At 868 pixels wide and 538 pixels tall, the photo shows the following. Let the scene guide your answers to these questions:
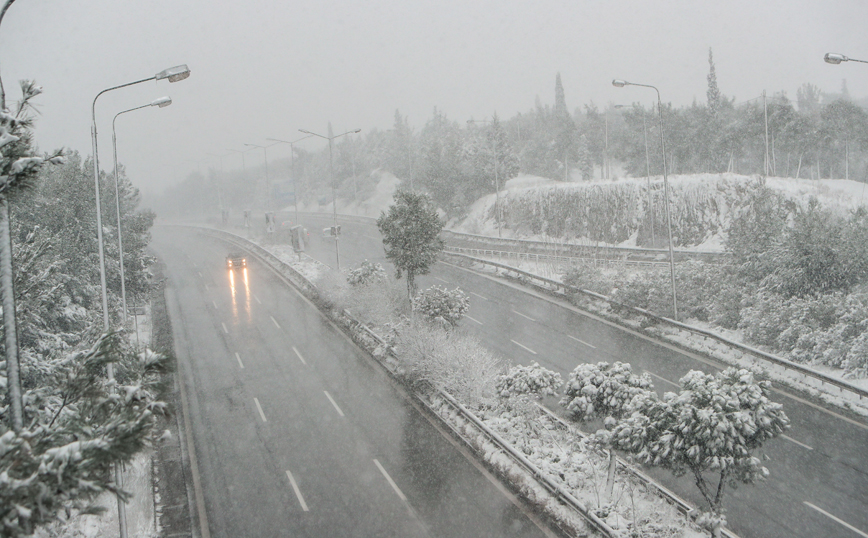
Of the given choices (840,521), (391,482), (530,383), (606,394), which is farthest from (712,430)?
(391,482)

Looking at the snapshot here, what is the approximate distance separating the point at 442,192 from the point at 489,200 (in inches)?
214

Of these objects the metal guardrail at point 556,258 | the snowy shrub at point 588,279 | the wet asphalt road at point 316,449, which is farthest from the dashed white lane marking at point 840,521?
the metal guardrail at point 556,258

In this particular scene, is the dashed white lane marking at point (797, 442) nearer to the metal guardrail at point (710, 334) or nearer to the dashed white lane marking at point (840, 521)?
the dashed white lane marking at point (840, 521)

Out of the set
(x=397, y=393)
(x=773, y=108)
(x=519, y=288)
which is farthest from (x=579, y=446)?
(x=773, y=108)

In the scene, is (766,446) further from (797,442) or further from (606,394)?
(606,394)

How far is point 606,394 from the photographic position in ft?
42.1

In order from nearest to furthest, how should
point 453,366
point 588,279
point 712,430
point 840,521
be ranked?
point 712,430
point 840,521
point 453,366
point 588,279

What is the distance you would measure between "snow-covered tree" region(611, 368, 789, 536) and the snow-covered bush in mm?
12866

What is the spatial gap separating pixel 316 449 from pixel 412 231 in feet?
46.1

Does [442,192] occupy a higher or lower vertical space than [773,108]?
lower

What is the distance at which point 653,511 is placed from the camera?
40.0ft

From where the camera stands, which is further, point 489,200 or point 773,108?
point 489,200

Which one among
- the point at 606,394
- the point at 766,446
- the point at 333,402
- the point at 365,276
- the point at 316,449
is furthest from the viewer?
the point at 365,276

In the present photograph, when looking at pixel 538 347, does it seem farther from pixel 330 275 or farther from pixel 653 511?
pixel 330 275
